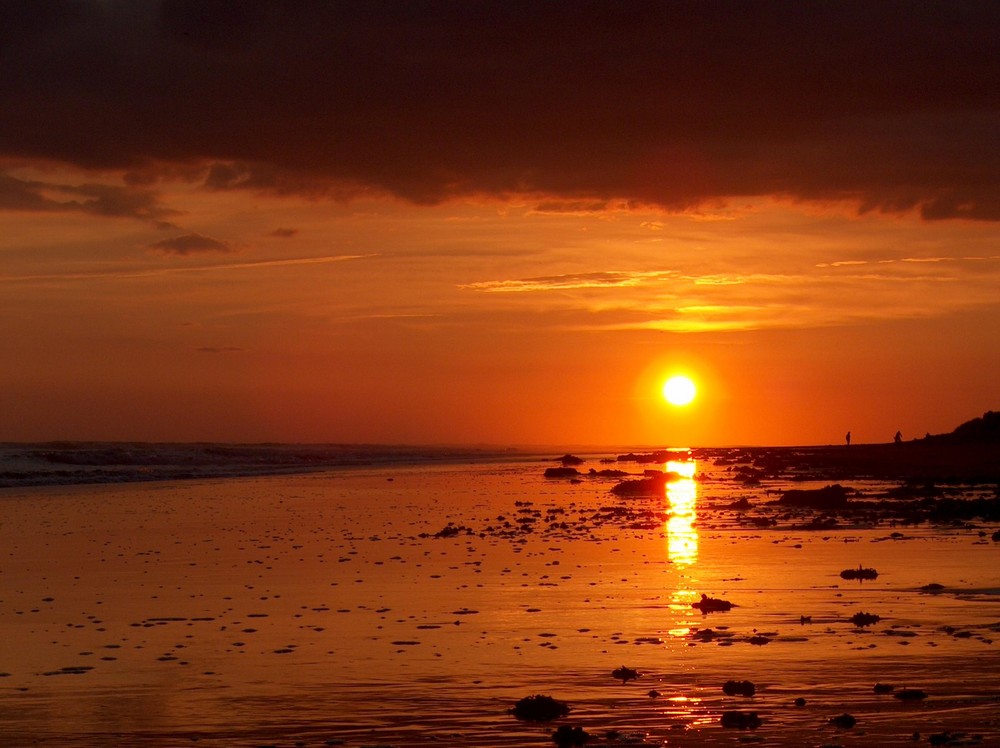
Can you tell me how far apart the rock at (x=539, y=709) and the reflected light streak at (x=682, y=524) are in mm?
15185

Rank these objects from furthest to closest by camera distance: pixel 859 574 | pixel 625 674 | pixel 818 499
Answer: pixel 818 499 → pixel 859 574 → pixel 625 674

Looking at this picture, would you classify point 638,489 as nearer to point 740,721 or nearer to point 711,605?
point 711,605

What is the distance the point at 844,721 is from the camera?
13.3 meters

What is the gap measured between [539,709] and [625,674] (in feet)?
8.19

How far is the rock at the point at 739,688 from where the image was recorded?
1489 centimetres

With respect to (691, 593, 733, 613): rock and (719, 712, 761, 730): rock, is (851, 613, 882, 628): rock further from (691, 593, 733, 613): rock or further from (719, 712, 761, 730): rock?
(719, 712, 761, 730): rock

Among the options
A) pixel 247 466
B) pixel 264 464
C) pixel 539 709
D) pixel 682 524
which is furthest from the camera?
pixel 264 464

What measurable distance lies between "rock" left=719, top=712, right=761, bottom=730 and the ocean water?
242 millimetres

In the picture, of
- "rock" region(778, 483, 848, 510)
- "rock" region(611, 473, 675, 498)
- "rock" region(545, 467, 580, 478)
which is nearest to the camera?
"rock" region(778, 483, 848, 510)

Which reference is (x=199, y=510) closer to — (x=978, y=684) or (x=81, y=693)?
(x=81, y=693)

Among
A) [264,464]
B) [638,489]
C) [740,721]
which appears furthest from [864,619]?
[264,464]

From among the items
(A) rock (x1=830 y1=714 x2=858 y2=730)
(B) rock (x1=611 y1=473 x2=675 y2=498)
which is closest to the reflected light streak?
(B) rock (x1=611 y1=473 x2=675 y2=498)

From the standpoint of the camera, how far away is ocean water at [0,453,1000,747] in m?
13.9

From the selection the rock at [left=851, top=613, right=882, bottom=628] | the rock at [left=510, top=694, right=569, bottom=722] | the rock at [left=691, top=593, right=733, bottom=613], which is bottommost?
the rock at [left=510, top=694, right=569, bottom=722]
